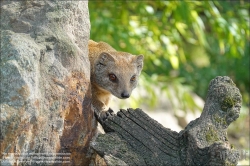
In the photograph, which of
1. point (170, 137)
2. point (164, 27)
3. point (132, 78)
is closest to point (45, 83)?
point (170, 137)

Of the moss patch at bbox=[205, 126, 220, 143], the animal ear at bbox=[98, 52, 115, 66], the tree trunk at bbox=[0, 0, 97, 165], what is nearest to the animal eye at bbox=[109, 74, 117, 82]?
the animal ear at bbox=[98, 52, 115, 66]

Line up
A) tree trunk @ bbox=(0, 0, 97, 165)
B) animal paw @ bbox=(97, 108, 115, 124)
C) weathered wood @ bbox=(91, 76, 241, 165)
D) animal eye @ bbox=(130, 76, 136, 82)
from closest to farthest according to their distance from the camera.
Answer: tree trunk @ bbox=(0, 0, 97, 165) → weathered wood @ bbox=(91, 76, 241, 165) → animal paw @ bbox=(97, 108, 115, 124) → animal eye @ bbox=(130, 76, 136, 82)

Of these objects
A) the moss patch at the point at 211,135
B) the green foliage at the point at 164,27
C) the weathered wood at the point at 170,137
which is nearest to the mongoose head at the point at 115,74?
the weathered wood at the point at 170,137

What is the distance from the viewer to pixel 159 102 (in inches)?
400

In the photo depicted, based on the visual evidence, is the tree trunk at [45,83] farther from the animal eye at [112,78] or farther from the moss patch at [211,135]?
the moss patch at [211,135]

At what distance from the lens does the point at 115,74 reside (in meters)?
4.70

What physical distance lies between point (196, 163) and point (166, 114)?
648 centimetres

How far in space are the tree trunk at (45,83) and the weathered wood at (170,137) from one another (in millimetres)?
256

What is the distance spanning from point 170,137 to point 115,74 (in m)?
1.29

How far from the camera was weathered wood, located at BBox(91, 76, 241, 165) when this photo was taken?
3.33 m

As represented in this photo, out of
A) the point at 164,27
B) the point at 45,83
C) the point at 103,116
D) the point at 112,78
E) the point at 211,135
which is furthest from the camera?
the point at 164,27

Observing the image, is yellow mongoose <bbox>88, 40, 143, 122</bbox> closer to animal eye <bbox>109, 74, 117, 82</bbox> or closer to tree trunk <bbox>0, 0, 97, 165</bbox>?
animal eye <bbox>109, 74, 117, 82</bbox>

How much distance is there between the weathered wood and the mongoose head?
0.90 m

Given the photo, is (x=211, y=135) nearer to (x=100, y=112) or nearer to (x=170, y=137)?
(x=170, y=137)
